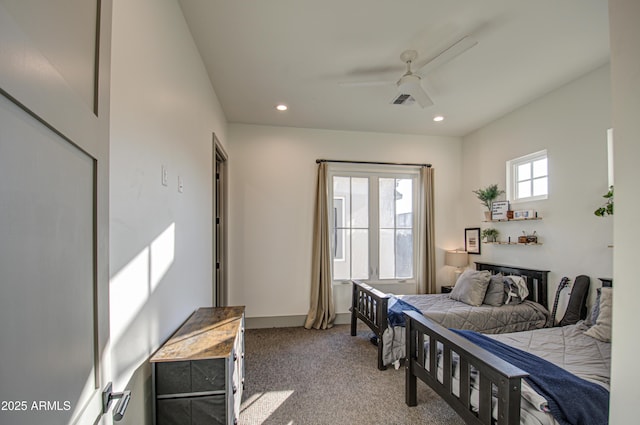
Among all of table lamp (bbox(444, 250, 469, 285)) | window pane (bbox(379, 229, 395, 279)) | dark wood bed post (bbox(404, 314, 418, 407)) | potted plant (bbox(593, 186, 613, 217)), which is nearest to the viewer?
dark wood bed post (bbox(404, 314, 418, 407))

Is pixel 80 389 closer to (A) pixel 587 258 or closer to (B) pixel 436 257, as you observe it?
(A) pixel 587 258

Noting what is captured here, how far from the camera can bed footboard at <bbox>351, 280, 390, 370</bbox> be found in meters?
2.96

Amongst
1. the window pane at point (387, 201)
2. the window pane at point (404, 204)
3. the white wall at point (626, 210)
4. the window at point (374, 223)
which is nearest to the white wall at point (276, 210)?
the window at point (374, 223)

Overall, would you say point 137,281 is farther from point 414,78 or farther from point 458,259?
point 458,259

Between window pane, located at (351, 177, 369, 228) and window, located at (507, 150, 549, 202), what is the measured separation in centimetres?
188

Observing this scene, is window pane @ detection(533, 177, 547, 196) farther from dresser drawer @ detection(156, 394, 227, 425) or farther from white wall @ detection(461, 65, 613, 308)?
dresser drawer @ detection(156, 394, 227, 425)

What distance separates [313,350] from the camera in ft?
11.0

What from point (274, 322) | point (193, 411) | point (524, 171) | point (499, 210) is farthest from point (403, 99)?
point (274, 322)

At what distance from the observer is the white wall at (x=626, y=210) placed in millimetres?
922

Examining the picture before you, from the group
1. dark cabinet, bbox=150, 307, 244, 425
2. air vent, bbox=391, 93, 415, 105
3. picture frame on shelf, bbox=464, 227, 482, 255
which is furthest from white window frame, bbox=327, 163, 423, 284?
dark cabinet, bbox=150, 307, 244, 425

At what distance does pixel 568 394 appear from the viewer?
5.15 feet

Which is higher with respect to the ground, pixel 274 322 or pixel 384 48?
pixel 384 48

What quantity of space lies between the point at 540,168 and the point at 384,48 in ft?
7.96

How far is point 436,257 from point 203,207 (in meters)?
3.54
